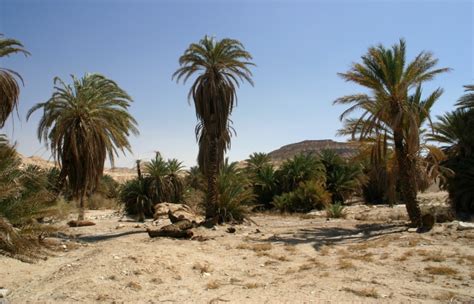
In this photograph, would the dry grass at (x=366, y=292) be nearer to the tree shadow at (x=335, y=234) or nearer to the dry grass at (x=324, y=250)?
the dry grass at (x=324, y=250)

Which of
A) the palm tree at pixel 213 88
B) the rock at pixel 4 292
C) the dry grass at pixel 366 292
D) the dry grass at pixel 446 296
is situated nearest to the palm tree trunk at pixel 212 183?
the palm tree at pixel 213 88

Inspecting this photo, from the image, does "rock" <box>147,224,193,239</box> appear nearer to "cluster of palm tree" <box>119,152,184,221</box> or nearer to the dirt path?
the dirt path

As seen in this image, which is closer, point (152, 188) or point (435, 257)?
point (435, 257)

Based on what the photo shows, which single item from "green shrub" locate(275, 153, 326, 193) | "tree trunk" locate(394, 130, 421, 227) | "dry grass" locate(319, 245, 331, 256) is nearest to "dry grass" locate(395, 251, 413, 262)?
"dry grass" locate(319, 245, 331, 256)

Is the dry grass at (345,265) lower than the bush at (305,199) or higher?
lower

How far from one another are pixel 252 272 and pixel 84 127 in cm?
955

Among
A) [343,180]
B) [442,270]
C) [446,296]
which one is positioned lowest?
[446,296]

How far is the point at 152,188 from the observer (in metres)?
21.8

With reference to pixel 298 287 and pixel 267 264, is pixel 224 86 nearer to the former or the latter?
pixel 267 264

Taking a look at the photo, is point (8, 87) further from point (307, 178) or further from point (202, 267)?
point (307, 178)

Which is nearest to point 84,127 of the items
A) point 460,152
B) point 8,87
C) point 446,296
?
point 8,87

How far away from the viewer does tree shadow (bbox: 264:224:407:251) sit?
1370 centimetres

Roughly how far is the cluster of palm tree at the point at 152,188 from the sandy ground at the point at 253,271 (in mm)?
7862

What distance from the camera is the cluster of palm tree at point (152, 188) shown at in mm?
21562
